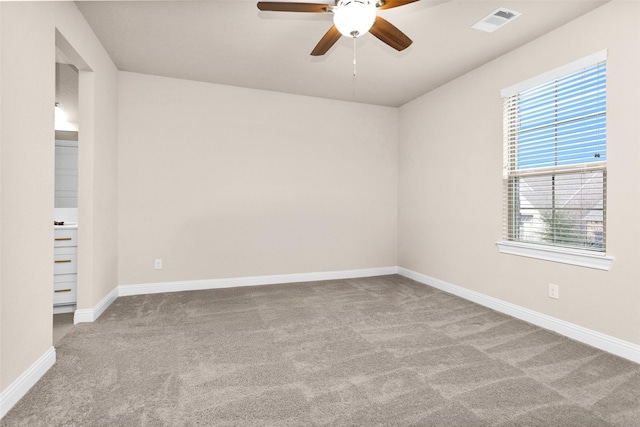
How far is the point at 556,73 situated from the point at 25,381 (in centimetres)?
438

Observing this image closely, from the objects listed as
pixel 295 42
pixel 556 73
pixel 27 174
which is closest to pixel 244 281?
pixel 27 174

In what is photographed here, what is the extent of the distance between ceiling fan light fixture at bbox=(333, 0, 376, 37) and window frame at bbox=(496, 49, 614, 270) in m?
1.87

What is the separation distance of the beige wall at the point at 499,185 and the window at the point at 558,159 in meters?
0.09

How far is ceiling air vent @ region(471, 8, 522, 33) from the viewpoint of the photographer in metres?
2.56

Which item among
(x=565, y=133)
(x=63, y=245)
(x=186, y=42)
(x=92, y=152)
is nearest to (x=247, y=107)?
(x=186, y=42)

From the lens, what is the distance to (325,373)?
2.08 meters

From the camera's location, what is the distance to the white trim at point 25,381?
1.65 meters

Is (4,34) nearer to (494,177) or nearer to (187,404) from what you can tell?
(187,404)

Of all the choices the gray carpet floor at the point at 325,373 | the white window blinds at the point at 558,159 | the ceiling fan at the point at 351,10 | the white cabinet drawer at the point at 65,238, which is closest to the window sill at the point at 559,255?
the white window blinds at the point at 558,159

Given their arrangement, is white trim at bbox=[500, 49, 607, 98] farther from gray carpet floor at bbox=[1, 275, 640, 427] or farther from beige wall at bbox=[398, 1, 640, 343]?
gray carpet floor at bbox=[1, 275, 640, 427]

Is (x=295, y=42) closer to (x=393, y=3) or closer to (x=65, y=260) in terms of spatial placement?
(x=393, y=3)

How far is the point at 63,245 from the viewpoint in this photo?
10.2 feet

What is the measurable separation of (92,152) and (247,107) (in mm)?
1935

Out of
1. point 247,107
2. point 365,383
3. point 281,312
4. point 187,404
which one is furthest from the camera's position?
point 247,107
